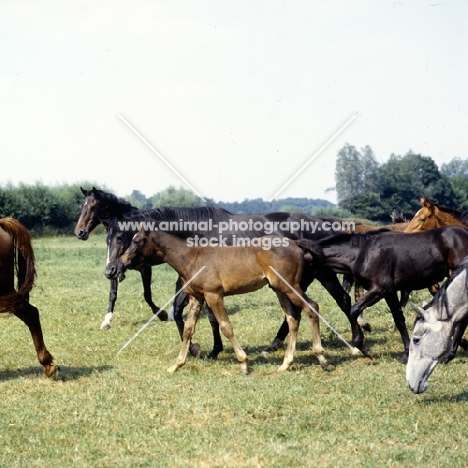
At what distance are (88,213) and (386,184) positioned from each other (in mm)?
51880

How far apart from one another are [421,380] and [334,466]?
1746mm

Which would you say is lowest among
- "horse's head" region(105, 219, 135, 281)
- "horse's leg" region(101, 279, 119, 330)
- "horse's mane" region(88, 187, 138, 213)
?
"horse's leg" region(101, 279, 119, 330)

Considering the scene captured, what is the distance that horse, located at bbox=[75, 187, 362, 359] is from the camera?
9586 millimetres

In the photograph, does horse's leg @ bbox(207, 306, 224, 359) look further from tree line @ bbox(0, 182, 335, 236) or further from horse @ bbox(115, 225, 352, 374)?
tree line @ bbox(0, 182, 335, 236)

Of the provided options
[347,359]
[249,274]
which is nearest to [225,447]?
[249,274]

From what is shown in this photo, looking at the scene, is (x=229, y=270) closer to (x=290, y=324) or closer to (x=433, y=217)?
(x=290, y=324)

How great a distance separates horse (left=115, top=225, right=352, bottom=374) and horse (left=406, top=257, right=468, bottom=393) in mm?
1996

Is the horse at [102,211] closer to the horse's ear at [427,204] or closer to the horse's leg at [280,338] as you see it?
the horse's leg at [280,338]

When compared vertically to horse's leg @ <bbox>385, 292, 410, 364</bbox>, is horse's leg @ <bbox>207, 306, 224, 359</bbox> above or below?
below

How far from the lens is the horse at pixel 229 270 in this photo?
8555 mm

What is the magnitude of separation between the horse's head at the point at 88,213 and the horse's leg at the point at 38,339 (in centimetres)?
411

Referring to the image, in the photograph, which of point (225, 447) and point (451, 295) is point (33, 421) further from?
point (451, 295)

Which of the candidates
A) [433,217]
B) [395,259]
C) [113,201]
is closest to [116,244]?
[113,201]

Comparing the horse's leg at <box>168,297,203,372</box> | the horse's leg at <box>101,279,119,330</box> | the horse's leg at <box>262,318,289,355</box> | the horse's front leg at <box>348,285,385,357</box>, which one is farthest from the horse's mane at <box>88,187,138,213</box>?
the horse's front leg at <box>348,285,385,357</box>
